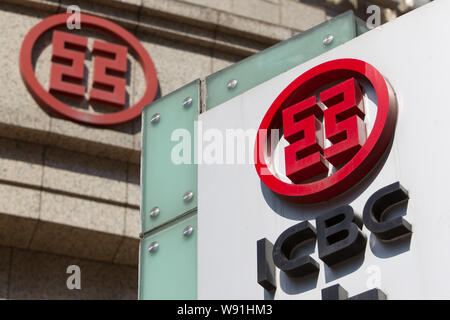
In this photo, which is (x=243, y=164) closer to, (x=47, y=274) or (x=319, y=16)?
(x=47, y=274)

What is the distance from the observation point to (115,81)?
616 inches

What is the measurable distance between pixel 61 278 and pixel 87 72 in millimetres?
2731

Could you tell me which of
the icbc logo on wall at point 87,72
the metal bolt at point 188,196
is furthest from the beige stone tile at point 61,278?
the metal bolt at point 188,196

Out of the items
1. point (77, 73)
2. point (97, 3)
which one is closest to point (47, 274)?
point (77, 73)

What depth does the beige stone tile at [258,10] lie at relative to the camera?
673 inches

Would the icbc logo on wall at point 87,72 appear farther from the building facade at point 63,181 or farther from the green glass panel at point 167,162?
the green glass panel at point 167,162

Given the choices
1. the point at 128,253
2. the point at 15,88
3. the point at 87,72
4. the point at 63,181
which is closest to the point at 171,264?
the point at 63,181

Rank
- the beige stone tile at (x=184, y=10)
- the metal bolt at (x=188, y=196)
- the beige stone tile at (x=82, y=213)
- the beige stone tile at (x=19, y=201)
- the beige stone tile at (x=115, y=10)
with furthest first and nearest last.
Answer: the beige stone tile at (x=184, y=10) → the beige stone tile at (x=115, y=10) → the beige stone tile at (x=82, y=213) → the beige stone tile at (x=19, y=201) → the metal bolt at (x=188, y=196)

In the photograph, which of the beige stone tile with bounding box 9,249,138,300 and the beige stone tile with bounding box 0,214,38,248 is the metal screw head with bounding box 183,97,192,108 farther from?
the beige stone tile with bounding box 9,249,138,300

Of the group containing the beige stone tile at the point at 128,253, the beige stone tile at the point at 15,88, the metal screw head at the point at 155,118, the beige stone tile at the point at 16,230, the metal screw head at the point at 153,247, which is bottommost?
the metal screw head at the point at 153,247

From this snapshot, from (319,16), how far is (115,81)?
3.59 metres

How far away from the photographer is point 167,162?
10.3 meters

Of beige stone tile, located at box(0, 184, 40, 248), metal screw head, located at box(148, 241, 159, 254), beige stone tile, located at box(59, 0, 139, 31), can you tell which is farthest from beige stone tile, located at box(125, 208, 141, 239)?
metal screw head, located at box(148, 241, 159, 254)

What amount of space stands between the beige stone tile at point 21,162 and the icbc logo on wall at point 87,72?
0.61 meters
